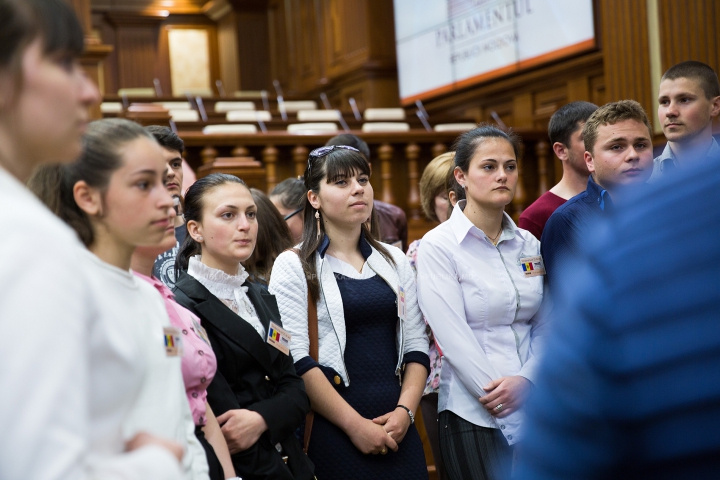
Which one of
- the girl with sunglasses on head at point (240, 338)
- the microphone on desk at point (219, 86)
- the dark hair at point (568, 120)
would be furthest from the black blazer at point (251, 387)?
the microphone on desk at point (219, 86)

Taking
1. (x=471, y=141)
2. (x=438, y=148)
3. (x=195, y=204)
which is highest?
(x=438, y=148)

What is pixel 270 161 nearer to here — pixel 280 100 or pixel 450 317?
pixel 450 317

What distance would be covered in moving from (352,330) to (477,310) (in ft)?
1.41

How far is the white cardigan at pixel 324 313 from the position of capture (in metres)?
2.64

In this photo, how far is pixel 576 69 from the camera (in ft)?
25.7

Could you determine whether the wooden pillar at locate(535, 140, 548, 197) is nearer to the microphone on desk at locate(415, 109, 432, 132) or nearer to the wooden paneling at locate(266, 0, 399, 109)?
the microphone on desk at locate(415, 109, 432, 132)

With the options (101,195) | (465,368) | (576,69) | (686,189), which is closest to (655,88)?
(576,69)

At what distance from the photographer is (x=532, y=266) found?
9.31ft

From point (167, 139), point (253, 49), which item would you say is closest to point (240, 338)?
point (167, 139)

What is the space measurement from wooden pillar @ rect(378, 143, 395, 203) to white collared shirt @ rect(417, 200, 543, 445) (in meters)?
3.94

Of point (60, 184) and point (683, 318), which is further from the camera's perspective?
point (60, 184)

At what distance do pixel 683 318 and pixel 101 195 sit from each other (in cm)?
121

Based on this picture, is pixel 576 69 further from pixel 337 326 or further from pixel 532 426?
pixel 532 426

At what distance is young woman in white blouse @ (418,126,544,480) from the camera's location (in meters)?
2.64
